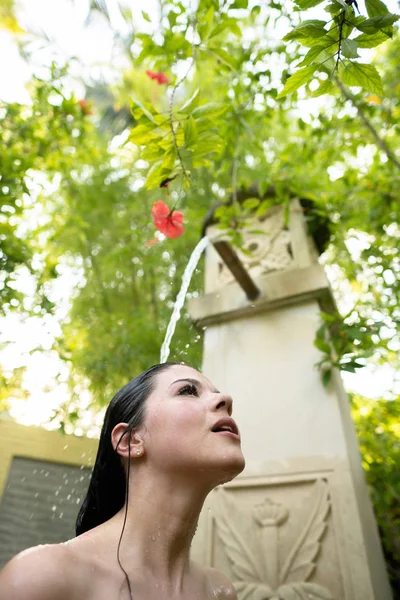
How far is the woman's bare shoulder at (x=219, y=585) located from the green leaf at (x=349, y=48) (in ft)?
4.49

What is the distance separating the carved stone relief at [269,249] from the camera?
2.60 metres

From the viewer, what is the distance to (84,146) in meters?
3.87

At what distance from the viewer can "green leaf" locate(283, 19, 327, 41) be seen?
916 mm

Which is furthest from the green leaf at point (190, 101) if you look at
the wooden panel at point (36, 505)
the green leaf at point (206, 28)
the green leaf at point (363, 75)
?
the wooden panel at point (36, 505)

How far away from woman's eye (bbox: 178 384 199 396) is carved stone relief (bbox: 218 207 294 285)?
145cm

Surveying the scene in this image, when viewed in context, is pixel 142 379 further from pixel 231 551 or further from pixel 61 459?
pixel 61 459

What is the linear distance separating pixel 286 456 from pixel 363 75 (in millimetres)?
1502

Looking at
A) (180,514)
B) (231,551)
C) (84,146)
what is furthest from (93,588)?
(84,146)

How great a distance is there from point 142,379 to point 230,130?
1.62 m

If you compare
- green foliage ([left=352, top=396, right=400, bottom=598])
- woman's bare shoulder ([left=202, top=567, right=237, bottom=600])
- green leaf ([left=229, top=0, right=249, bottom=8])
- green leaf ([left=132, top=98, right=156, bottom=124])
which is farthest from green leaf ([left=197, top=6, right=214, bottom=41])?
green foliage ([left=352, top=396, right=400, bottom=598])

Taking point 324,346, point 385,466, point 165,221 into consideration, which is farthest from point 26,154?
point 385,466

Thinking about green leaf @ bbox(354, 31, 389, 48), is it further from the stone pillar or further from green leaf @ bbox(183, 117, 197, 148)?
the stone pillar

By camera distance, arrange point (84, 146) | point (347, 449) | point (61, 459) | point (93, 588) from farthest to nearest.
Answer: point (84, 146) → point (61, 459) → point (347, 449) → point (93, 588)

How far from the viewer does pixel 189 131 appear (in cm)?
139
